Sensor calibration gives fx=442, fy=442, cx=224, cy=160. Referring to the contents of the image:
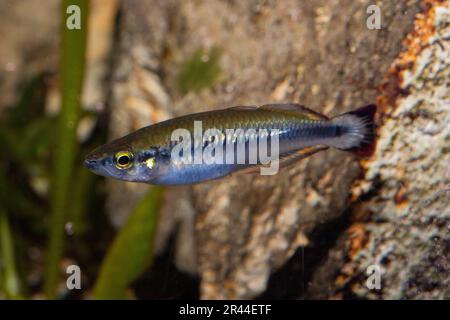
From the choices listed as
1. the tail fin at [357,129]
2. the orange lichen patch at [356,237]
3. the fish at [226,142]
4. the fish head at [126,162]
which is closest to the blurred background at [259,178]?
the orange lichen patch at [356,237]

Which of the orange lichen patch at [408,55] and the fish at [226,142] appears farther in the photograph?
the orange lichen patch at [408,55]

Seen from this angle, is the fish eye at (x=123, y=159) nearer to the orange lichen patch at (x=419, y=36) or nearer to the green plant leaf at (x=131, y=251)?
the green plant leaf at (x=131, y=251)

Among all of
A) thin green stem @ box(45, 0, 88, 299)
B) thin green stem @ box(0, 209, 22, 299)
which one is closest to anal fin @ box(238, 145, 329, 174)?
thin green stem @ box(45, 0, 88, 299)

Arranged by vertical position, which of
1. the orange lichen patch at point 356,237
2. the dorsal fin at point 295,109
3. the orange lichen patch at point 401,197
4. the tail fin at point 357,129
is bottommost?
the orange lichen patch at point 356,237

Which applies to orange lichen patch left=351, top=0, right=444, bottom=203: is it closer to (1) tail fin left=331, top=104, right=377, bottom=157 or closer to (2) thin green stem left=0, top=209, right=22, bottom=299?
(1) tail fin left=331, top=104, right=377, bottom=157

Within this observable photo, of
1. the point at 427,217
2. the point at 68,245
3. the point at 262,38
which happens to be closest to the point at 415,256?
the point at 427,217
